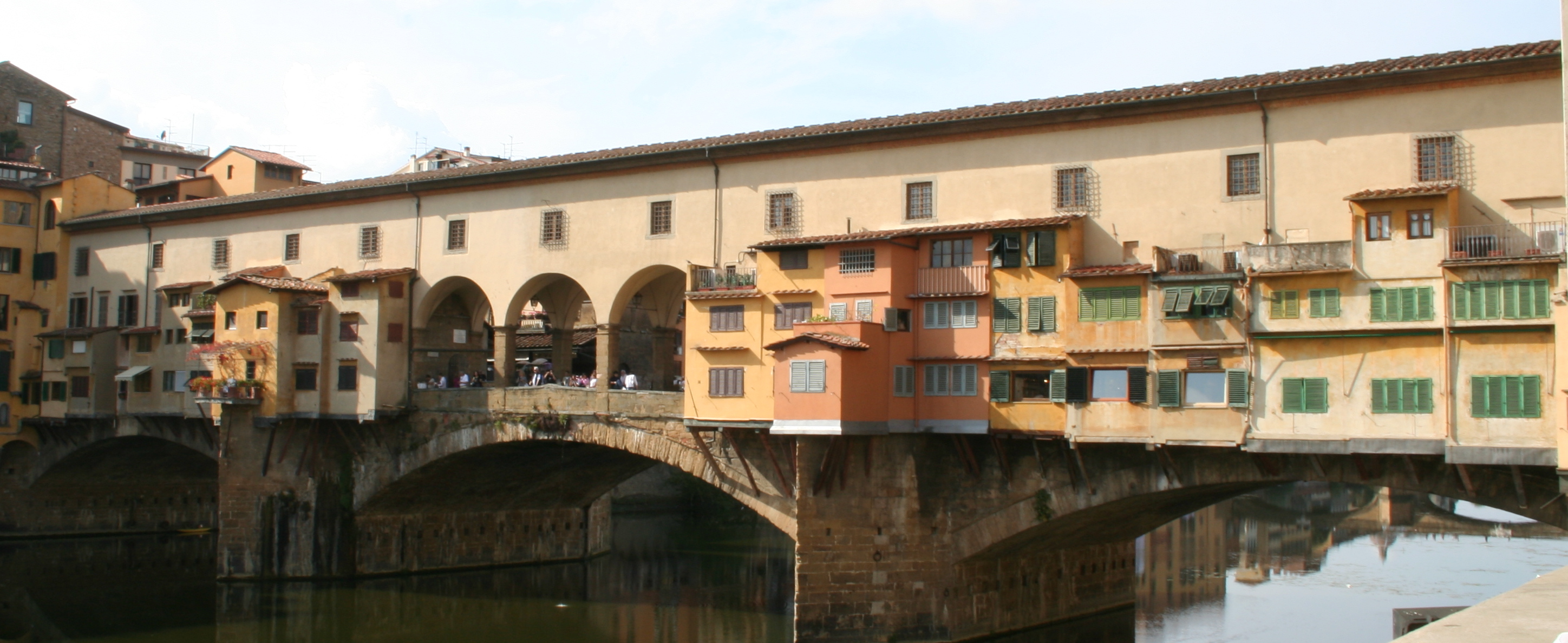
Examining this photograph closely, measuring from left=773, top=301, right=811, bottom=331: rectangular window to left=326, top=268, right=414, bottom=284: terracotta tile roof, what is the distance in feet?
43.0

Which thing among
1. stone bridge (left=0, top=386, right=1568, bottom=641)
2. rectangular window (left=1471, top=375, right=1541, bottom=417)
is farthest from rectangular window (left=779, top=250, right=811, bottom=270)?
rectangular window (left=1471, top=375, right=1541, bottom=417)

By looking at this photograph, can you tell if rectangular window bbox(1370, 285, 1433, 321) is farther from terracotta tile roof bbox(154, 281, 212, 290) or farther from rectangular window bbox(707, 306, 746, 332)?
terracotta tile roof bbox(154, 281, 212, 290)

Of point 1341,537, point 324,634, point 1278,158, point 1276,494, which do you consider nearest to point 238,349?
point 324,634

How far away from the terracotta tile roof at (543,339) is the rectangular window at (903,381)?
20.2 meters

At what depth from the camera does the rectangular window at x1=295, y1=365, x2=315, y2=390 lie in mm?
37156

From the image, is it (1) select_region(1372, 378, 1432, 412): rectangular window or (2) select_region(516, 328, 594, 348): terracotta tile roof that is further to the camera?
(2) select_region(516, 328, 594, 348): terracotta tile roof

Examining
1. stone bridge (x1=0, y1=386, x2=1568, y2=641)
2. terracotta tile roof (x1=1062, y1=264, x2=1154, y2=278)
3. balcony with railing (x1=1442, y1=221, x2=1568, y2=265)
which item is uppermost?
balcony with railing (x1=1442, y1=221, x2=1568, y2=265)

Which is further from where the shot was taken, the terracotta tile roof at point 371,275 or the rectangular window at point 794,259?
the terracotta tile roof at point 371,275

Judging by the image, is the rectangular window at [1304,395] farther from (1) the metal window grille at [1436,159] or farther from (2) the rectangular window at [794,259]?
(2) the rectangular window at [794,259]

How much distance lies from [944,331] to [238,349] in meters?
21.8

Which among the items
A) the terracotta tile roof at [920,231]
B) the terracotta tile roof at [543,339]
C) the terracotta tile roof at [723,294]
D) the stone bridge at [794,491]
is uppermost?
the terracotta tile roof at [920,231]

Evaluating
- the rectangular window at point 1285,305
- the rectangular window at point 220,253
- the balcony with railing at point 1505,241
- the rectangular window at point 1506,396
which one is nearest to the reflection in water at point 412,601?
the rectangular window at point 220,253

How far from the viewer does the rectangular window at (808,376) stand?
26641 mm

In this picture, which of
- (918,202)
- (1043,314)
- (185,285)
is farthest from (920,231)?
(185,285)
